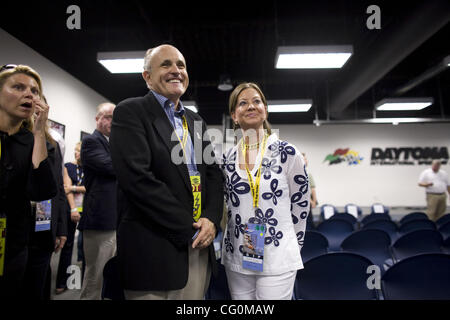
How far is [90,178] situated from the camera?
1911mm

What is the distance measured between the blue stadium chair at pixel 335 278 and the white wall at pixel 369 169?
7.21 m

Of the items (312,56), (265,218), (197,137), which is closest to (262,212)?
(265,218)

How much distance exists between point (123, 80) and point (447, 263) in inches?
241

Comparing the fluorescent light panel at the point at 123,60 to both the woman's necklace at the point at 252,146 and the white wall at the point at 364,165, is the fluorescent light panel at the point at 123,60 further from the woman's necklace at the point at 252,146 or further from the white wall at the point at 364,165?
the white wall at the point at 364,165

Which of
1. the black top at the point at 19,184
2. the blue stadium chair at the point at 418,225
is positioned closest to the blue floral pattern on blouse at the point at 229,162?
the black top at the point at 19,184

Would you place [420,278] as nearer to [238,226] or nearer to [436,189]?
[238,226]

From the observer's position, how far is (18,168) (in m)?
1.06

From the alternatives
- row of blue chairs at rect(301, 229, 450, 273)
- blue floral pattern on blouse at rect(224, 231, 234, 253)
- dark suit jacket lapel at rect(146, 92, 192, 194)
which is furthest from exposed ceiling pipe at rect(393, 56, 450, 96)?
dark suit jacket lapel at rect(146, 92, 192, 194)

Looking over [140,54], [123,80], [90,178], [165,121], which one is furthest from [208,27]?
[165,121]

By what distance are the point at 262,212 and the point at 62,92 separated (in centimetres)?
499

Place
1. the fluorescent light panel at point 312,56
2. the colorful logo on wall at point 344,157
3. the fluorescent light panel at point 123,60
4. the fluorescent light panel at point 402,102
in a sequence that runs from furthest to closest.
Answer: the colorful logo on wall at point 344,157
the fluorescent light panel at point 402,102
the fluorescent light panel at point 123,60
the fluorescent light panel at point 312,56

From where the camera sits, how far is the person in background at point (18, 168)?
3.30 feet

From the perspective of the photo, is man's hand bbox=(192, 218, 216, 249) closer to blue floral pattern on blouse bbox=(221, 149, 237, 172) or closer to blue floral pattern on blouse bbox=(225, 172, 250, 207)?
blue floral pattern on blouse bbox=(225, 172, 250, 207)

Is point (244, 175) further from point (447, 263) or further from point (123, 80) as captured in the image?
point (123, 80)
